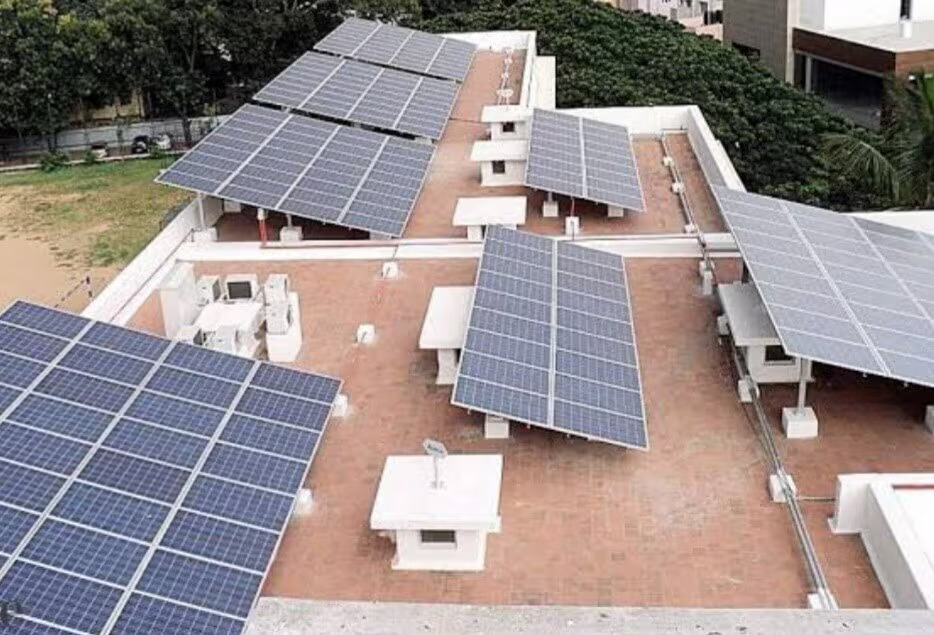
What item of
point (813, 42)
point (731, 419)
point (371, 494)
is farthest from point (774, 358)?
point (813, 42)

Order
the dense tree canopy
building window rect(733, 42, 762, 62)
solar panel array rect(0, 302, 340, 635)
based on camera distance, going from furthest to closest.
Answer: building window rect(733, 42, 762, 62) < the dense tree canopy < solar panel array rect(0, 302, 340, 635)

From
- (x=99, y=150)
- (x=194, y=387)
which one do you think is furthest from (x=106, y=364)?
(x=99, y=150)

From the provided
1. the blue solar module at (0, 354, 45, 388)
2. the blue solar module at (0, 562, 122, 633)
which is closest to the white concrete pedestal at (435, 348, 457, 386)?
the blue solar module at (0, 354, 45, 388)

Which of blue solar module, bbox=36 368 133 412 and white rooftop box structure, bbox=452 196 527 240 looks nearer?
blue solar module, bbox=36 368 133 412

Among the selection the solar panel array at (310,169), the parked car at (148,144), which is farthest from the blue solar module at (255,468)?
the parked car at (148,144)

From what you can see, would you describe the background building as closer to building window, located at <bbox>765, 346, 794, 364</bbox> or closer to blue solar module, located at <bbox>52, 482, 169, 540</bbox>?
building window, located at <bbox>765, 346, 794, 364</bbox>
